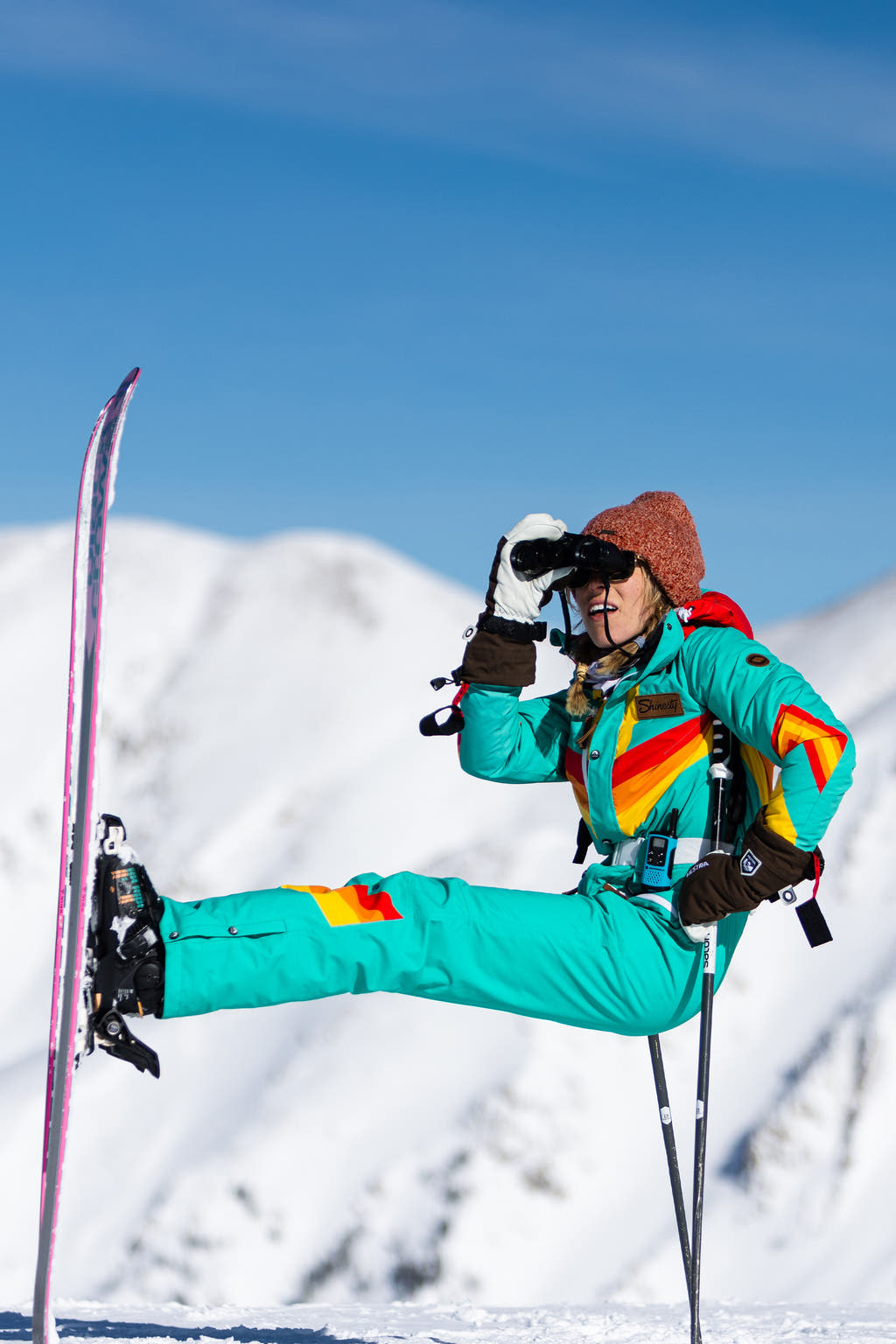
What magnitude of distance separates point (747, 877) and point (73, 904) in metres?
2.39

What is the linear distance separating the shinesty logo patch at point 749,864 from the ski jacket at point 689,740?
5.1 inches

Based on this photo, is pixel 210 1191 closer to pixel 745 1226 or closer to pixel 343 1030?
pixel 343 1030

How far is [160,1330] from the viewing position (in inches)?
241

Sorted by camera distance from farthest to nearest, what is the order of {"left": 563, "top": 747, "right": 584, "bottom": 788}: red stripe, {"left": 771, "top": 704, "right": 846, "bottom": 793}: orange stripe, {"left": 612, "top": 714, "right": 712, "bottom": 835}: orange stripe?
{"left": 563, "top": 747, "right": 584, "bottom": 788}: red stripe
{"left": 612, "top": 714, "right": 712, "bottom": 835}: orange stripe
{"left": 771, "top": 704, "right": 846, "bottom": 793}: orange stripe

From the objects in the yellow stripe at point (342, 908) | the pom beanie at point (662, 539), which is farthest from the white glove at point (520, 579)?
the yellow stripe at point (342, 908)

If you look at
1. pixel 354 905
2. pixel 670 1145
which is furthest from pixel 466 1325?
pixel 354 905

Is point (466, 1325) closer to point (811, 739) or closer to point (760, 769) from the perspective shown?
point (760, 769)

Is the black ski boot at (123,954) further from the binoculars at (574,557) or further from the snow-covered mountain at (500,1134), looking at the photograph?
the snow-covered mountain at (500,1134)

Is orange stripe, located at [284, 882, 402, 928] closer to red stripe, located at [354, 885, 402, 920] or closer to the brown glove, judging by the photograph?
red stripe, located at [354, 885, 402, 920]

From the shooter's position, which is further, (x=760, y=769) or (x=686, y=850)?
(x=760, y=769)

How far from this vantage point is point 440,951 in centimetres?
439

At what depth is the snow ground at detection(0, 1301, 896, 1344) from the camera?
6.00m

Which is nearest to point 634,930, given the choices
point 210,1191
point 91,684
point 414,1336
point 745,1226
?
point 91,684


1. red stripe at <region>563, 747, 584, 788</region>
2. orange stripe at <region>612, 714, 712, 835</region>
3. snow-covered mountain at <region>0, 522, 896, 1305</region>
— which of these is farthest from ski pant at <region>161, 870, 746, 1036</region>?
snow-covered mountain at <region>0, 522, 896, 1305</region>
